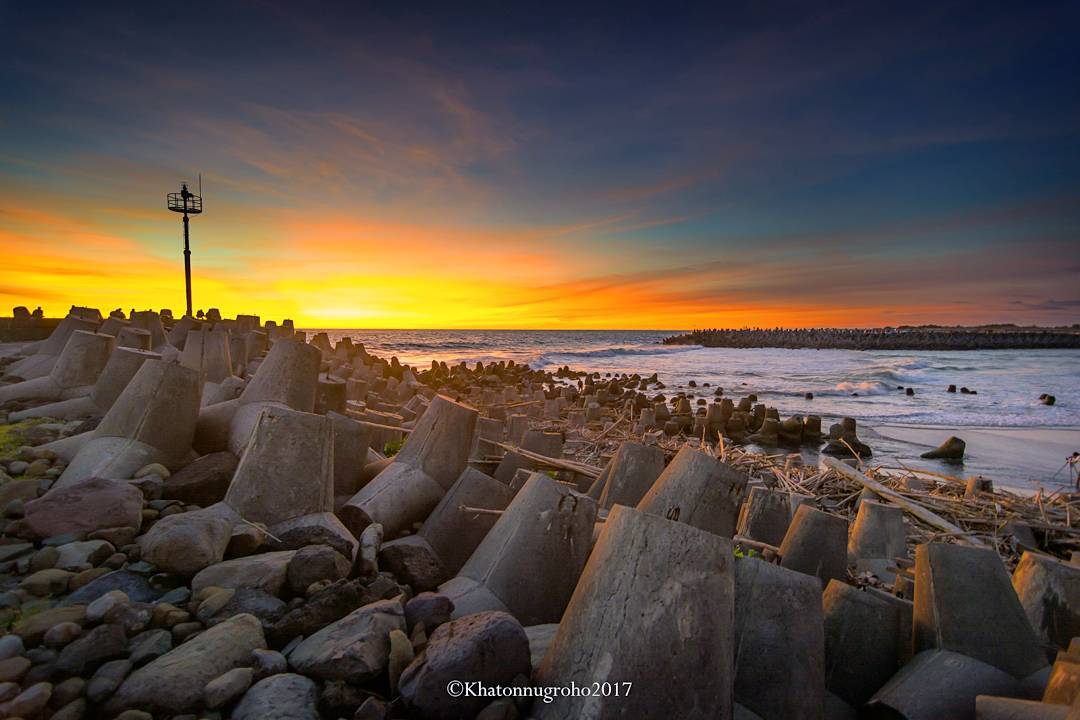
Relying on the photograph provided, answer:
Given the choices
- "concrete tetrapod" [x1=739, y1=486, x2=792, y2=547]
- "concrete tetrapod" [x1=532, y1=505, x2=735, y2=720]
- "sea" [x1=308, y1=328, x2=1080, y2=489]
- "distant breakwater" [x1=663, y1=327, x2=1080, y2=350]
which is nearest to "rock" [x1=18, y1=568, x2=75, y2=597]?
"concrete tetrapod" [x1=532, y1=505, x2=735, y2=720]

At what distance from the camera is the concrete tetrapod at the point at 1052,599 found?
3.17 metres

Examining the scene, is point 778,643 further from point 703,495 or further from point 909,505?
point 909,505

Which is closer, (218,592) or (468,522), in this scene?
(218,592)

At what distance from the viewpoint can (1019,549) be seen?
581cm

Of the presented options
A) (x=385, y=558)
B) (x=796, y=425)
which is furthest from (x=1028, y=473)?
(x=385, y=558)

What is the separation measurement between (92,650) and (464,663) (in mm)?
1511

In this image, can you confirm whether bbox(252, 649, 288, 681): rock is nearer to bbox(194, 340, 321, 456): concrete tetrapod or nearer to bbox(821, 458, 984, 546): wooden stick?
bbox(194, 340, 321, 456): concrete tetrapod

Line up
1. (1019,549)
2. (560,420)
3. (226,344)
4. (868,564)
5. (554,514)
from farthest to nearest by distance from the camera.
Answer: (560,420), (226,344), (1019,549), (868,564), (554,514)

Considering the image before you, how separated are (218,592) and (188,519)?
1.95 feet

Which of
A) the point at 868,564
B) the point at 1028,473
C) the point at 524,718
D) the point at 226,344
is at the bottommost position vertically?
the point at 1028,473

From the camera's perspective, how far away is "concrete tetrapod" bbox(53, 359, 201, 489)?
398cm

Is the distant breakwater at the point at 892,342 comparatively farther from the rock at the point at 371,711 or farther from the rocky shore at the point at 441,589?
the rock at the point at 371,711

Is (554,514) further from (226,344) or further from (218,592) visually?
(226,344)

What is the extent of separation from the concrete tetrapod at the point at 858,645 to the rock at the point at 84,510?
13.1ft
